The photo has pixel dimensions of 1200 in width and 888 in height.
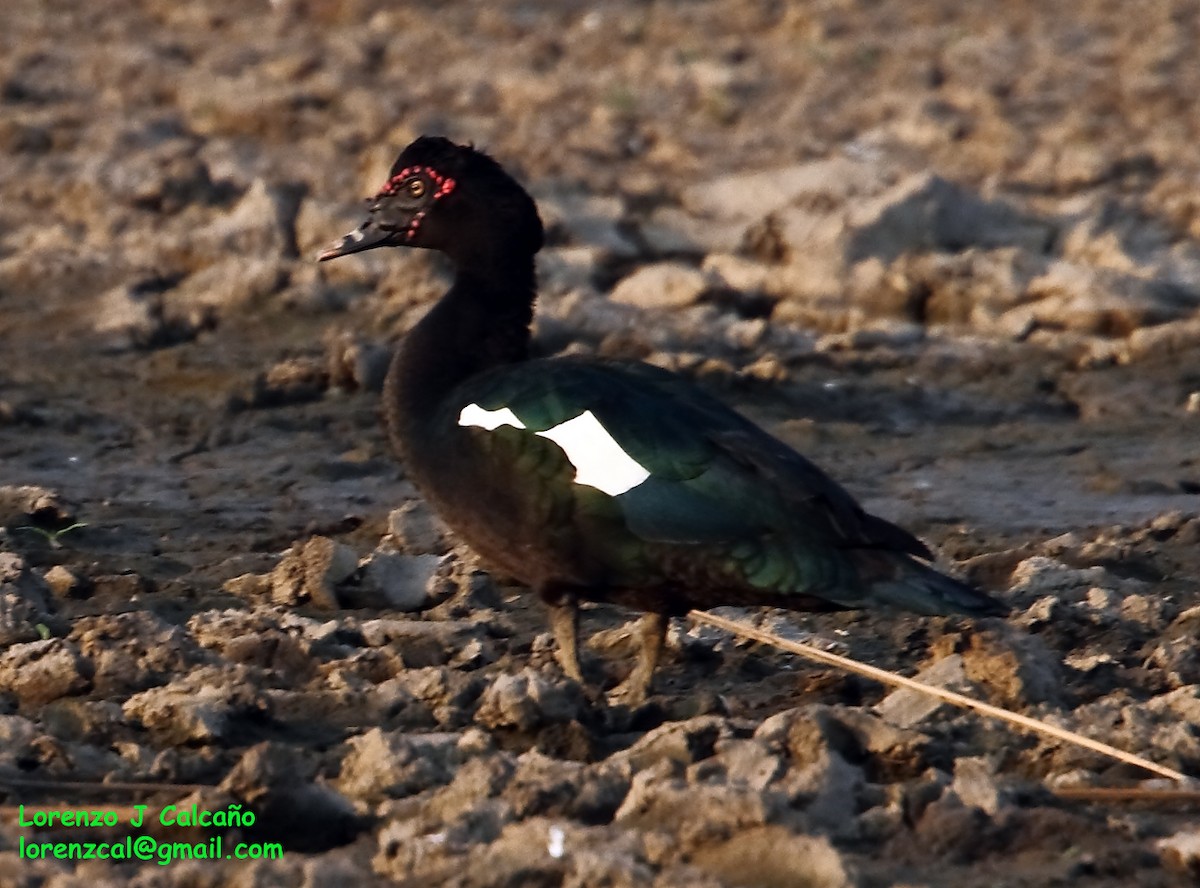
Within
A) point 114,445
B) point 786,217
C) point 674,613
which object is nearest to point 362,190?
point 786,217

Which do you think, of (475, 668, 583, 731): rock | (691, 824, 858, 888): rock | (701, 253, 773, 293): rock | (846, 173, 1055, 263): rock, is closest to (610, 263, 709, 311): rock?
(701, 253, 773, 293): rock

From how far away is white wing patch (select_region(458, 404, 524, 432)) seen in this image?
240 inches

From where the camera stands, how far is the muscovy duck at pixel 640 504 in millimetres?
5887

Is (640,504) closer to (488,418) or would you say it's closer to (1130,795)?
(488,418)

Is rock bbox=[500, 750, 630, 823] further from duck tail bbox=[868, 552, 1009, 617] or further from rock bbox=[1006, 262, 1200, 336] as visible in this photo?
rock bbox=[1006, 262, 1200, 336]

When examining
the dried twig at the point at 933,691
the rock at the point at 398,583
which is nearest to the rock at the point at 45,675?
the rock at the point at 398,583

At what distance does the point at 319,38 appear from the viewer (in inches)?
543

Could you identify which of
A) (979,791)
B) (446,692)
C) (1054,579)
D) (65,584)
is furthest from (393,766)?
(1054,579)

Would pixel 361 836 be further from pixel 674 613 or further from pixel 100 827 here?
pixel 674 613

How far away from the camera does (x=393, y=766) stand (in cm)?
530

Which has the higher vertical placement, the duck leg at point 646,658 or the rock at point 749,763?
the duck leg at point 646,658

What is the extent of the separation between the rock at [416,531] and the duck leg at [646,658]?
1.35 meters

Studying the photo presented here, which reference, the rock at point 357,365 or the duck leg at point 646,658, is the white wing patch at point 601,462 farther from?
the rock at point 357,365

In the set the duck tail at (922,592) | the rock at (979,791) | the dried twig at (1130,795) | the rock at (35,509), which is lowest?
the dried twig at (1130,795)
